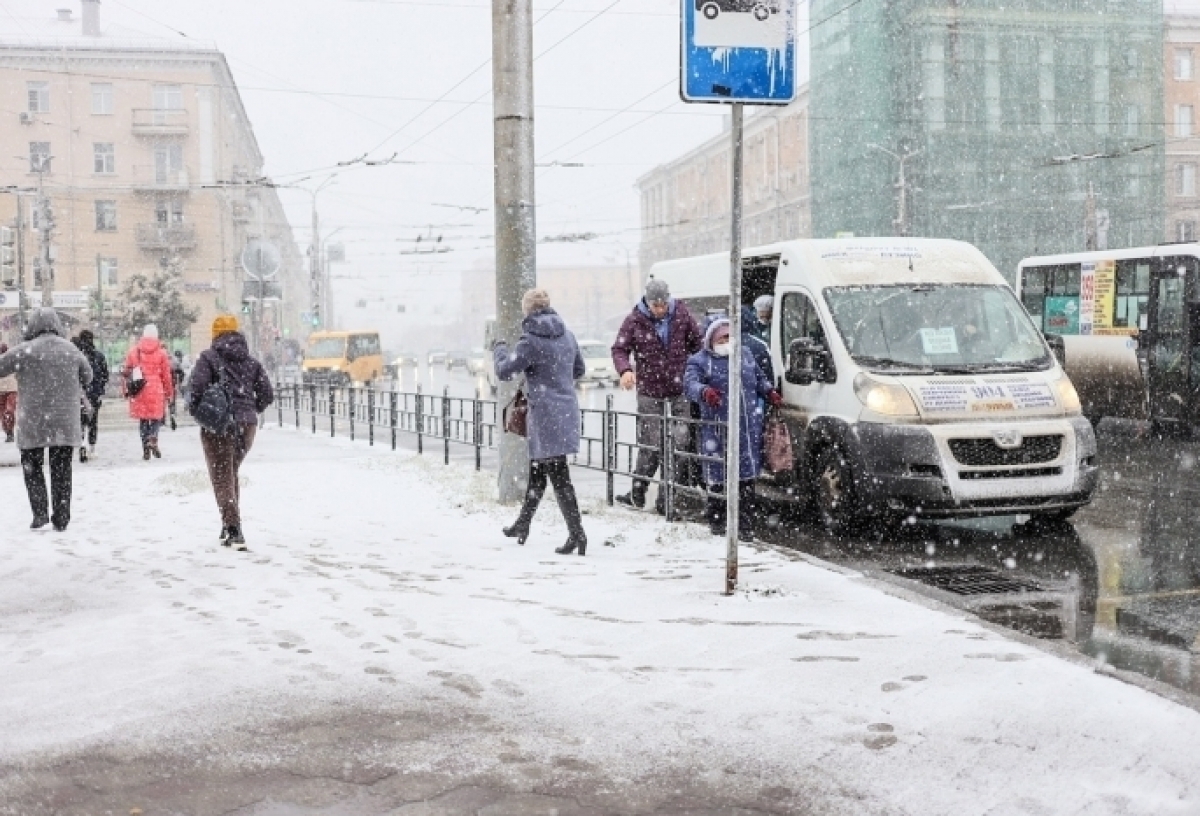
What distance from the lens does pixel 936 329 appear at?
9.79 m

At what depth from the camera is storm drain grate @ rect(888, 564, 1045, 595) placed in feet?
24.0

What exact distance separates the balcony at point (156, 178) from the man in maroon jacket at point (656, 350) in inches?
2303

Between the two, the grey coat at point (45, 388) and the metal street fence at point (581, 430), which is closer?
the metal street fence at point (581, 430)

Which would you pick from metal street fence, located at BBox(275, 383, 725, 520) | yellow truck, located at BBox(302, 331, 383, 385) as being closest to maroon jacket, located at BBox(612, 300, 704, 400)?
metal street fence, located at BBox(275, 383, 725, 520)

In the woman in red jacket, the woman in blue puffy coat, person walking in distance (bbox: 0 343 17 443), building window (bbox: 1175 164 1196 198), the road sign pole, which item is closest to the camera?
the road sign pole

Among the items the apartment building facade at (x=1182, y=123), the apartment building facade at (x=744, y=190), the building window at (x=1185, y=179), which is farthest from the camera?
the apartment building facade at (x=744, y=190)

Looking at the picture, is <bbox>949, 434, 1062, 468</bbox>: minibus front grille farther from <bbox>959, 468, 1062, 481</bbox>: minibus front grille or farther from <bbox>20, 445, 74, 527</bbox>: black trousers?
<bbox>20, 445, 74, 527</bbox>: black trousers

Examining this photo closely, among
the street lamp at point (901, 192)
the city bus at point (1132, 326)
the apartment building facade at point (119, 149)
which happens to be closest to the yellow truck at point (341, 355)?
the apartment building facade at point (119, 149)

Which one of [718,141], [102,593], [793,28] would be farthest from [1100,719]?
[718,141]

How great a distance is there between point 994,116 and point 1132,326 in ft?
115

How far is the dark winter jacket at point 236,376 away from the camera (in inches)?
359

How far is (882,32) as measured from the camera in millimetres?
51344

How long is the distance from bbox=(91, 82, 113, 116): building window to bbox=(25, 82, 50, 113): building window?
6.83ft

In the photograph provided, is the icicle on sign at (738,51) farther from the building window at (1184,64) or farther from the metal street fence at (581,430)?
the building window at (1184,64)
